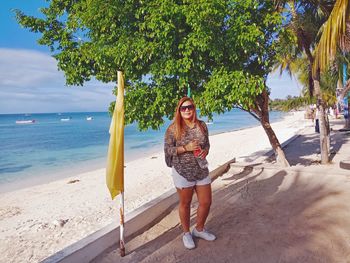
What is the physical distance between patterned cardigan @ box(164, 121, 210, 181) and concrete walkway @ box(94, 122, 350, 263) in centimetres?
103

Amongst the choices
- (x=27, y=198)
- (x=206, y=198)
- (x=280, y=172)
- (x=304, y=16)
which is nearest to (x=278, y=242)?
(x=206, y=198)

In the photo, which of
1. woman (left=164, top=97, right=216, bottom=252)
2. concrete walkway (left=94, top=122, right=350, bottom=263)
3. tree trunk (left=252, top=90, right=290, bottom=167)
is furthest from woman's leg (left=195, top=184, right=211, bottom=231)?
tree trunk (left=252, top=90, right=290, bottom=167)

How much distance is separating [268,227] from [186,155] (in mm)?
1813

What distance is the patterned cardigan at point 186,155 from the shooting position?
3.41 m

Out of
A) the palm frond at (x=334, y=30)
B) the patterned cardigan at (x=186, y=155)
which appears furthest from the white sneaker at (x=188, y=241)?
the palm frond at (x=334, y=30)

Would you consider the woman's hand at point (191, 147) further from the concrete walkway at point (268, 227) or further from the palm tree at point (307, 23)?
the palm tree at point (307, 23)

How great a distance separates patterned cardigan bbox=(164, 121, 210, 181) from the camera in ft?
11.2

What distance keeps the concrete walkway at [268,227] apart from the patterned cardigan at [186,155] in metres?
1.03

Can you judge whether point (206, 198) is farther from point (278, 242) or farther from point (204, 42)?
point (204, 42)

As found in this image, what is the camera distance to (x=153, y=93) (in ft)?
19.8

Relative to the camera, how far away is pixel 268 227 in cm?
414

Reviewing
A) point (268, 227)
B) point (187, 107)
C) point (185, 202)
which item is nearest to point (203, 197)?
point (185, 202)

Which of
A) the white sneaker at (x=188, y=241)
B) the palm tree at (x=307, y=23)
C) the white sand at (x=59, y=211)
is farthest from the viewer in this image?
the palm tree at (x=307, y=23)

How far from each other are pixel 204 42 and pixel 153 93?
1615mm
